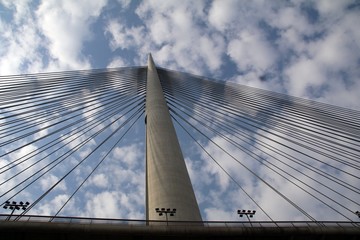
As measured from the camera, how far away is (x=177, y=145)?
28547mm

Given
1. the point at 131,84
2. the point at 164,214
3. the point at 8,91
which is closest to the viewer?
the point at 164,214

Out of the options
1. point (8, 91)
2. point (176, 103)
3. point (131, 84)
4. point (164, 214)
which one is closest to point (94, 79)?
point (131, 84)

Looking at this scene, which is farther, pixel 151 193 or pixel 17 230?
pixel 151 193

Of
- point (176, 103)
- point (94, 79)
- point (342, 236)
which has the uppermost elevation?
point (94, 79)

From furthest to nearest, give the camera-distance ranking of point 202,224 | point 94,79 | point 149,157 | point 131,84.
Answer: point 131,84
point 94,79
point 149,157
point 202,224

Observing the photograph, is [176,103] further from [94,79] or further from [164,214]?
[164,214]

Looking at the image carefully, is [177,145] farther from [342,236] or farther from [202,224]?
[342,236]

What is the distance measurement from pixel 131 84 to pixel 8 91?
16.6 m

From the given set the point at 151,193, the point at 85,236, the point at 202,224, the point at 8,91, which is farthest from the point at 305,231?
the point at 8,91

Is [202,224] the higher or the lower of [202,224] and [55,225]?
the lower

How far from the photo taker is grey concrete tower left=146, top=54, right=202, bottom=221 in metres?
22.2

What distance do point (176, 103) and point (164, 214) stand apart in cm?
1652

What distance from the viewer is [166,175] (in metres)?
24.4

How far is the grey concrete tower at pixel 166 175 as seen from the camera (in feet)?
73.0
